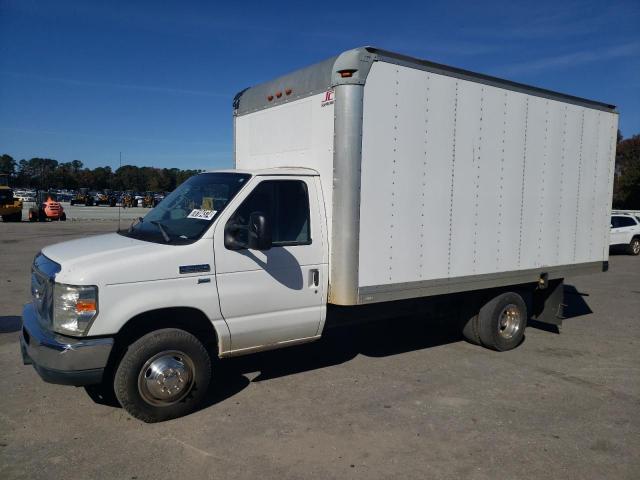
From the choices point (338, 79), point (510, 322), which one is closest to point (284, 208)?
point (338, 79)

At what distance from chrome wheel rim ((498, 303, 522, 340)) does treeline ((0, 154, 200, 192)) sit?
11699 centimetres

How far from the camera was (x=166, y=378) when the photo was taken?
457cm

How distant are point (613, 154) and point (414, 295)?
4.52 m

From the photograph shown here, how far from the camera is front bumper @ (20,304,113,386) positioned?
416 centimetres

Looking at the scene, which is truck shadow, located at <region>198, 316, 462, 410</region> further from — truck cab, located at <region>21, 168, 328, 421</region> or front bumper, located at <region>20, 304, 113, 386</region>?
front bumper, located at <region>20, 304, 113, 386</region>

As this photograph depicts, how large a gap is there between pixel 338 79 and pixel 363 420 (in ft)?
10.4

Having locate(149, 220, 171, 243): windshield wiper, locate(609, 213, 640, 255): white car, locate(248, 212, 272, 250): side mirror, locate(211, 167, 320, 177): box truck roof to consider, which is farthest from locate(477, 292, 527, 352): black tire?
locate(609, 213, 640, 255): white car

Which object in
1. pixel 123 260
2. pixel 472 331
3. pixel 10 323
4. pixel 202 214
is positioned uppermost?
pixel 202 214

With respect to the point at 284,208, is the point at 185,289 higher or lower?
lower

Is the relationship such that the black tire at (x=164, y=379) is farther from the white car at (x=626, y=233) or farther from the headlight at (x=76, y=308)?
the white car at (x=626, y=233)

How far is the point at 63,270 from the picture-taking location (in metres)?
4.28

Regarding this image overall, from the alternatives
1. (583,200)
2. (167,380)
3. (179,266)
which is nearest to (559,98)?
(583,200)

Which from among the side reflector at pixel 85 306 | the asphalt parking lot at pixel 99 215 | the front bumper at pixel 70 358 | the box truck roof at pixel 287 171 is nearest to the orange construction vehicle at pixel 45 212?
the asphalt parking lot at pixel 99 215

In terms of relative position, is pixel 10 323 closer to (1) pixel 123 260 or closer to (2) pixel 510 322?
(1) pixel 123 260
